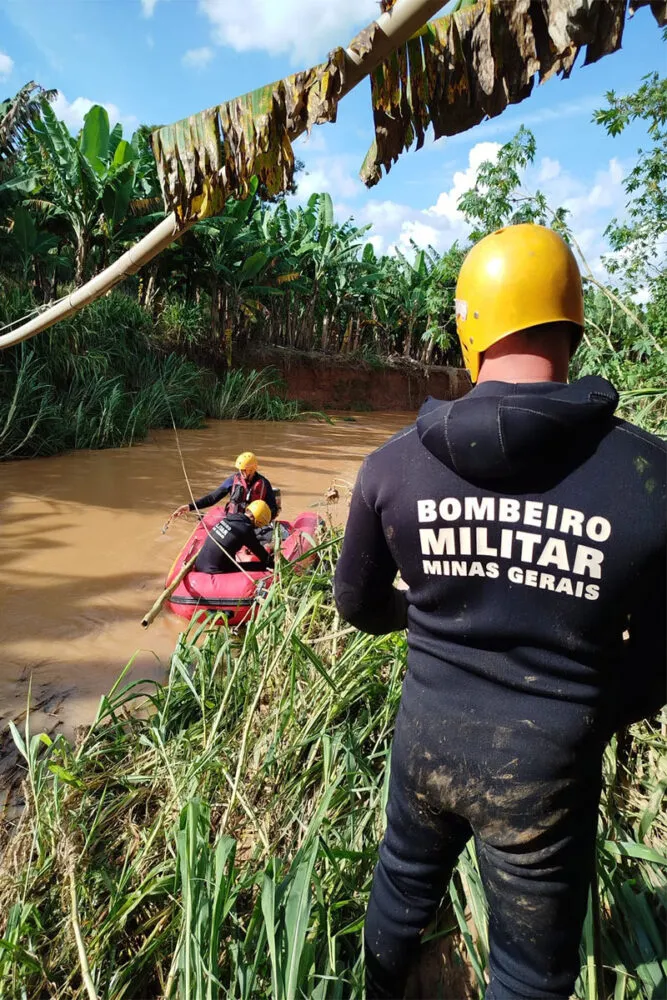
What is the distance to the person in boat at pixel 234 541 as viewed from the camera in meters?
4.89

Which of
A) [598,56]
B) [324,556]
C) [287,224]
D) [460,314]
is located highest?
[287,224]

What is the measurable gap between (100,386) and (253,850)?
929cm

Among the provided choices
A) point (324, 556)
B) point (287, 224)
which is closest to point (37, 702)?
point (324, 556)

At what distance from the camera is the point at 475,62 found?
2646mm

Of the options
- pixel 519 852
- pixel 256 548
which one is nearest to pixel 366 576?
pixel 519 852

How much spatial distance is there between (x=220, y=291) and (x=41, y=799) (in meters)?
14.3

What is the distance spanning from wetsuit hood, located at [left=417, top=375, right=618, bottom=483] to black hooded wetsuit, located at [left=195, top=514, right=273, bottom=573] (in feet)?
12.8

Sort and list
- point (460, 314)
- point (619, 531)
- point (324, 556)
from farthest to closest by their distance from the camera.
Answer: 1. point (324, 556)
2. point (460, 314)
3. point (619, 531)

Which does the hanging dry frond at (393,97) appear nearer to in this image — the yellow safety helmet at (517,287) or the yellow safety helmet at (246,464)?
the yellow safety helmet at (517,287)

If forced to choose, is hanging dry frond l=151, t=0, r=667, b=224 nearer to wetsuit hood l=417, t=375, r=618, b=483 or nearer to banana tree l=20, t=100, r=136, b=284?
wetsuit hood l=417, t=375, r=618, b=483

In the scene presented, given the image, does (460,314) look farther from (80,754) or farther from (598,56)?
(80,754)

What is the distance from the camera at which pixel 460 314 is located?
1273 mm

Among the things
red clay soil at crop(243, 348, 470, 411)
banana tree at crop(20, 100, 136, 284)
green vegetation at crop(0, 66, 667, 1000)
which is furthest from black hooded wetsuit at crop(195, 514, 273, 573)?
red clay soil at crop(243, 348, 470, 411)

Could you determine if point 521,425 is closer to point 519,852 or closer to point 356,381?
point 519,852
